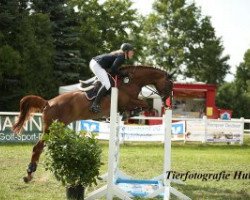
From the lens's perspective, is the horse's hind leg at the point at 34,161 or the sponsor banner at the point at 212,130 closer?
the horse's hind leg at the point at 34,161

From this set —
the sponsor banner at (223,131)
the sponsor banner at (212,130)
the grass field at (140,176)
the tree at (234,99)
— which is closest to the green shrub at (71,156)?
the grass field at (140,176)

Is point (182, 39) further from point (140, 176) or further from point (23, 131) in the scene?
point (140, 176)

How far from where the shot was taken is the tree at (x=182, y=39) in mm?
48344

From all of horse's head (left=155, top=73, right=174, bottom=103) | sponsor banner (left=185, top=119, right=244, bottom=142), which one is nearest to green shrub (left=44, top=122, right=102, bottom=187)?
horse's head (left=155, top=73, right=174, bottom=103)

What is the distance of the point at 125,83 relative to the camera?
847cm

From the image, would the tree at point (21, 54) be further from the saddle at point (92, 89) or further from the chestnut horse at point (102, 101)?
the saddle at point (92, 89)

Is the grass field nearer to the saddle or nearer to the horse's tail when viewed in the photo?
the horse's tail

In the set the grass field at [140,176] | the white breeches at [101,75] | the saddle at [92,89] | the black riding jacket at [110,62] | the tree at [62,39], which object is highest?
the tree at [62,39]

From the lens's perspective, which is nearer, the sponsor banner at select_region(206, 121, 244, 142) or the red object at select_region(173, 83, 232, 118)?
the sponsor banner at select_region(206, 121, 244, 142)

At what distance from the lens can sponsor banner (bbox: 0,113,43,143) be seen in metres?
16.4

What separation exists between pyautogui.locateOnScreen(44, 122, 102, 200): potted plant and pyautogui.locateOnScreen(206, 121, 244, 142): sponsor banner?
1274 cm

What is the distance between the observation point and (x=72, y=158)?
591 cm

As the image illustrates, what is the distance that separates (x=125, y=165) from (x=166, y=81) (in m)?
2.92

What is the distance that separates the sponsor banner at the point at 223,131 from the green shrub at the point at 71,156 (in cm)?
1274
